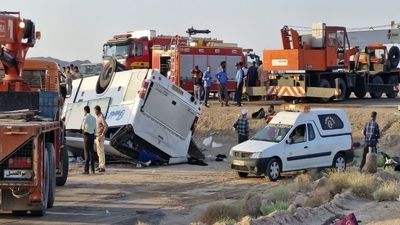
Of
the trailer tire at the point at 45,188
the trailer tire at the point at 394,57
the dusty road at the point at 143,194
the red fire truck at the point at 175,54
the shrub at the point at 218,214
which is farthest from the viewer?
the trailer tire at the point at 394,57

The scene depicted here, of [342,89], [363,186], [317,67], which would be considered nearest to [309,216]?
[363,186]

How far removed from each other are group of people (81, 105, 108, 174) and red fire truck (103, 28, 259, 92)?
16.3 metres

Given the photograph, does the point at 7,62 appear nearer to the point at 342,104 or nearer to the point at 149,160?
the point at 149,160

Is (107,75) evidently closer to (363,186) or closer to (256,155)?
(256,155)

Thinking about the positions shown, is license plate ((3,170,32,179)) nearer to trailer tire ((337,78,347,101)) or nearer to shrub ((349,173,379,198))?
shrub ((349,173,379,198))

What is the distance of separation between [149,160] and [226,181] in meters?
3.82

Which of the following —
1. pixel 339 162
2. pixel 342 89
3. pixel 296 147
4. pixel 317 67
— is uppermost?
pixel 317 67

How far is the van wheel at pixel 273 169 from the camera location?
2005cm

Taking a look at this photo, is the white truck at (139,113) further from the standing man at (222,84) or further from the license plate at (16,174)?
the license plate at (16,174)

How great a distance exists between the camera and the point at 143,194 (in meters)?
17.6

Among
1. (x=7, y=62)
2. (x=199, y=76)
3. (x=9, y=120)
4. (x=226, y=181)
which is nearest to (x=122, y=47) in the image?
(x=199, y=76)

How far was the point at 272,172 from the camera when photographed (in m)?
20.1

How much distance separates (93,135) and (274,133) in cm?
487

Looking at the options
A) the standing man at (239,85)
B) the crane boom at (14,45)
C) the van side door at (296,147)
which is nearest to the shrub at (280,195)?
the van side door at (296,147)
